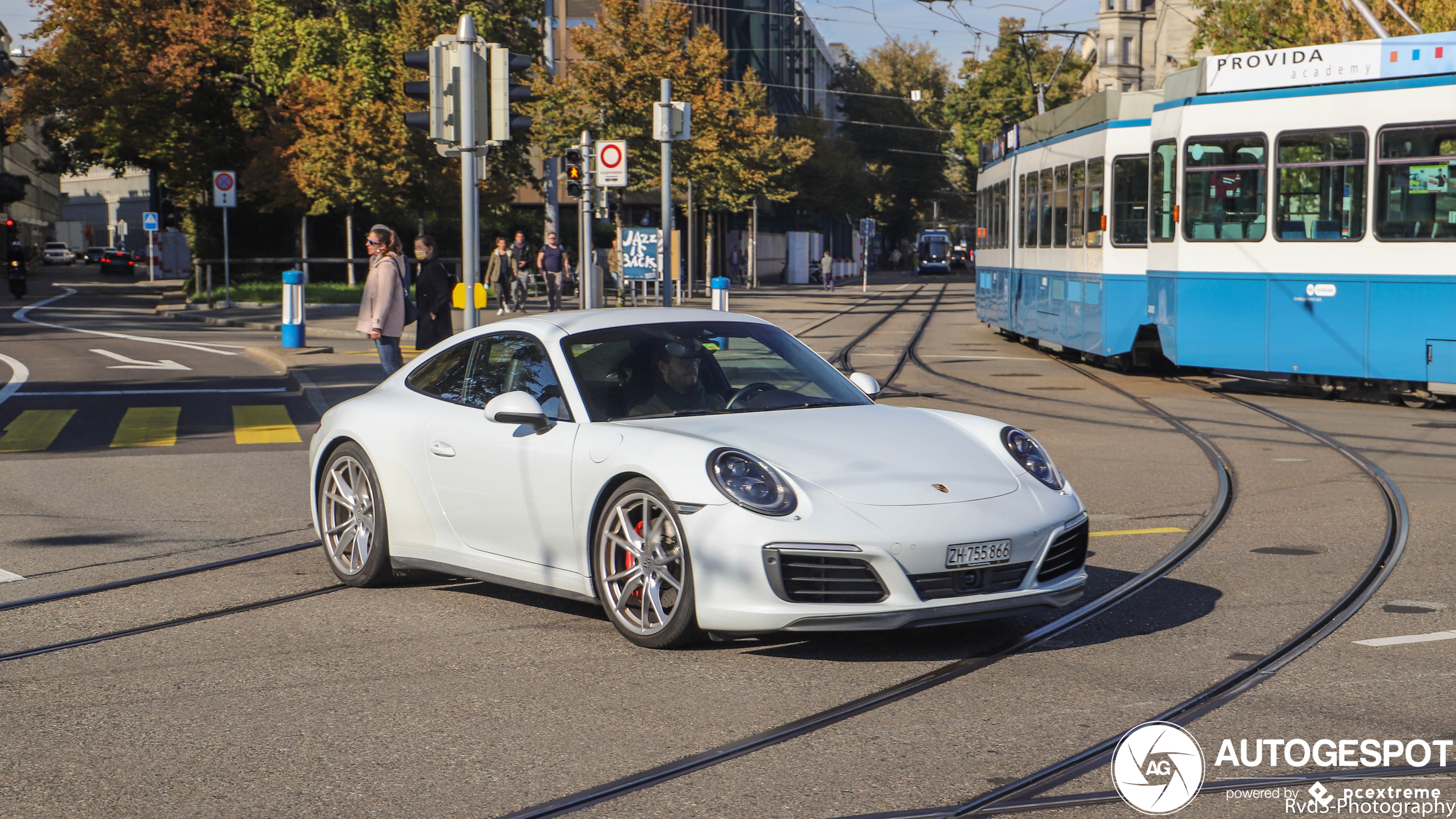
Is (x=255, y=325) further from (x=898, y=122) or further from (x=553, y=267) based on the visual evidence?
(x=898, y=122)

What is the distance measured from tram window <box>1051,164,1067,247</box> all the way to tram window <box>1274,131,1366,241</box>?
15.9ft

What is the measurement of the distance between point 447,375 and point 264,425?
7670mm

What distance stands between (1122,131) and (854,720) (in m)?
15.0

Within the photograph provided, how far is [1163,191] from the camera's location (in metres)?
17.5

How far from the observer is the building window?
18.3 meters

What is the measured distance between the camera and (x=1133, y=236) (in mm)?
18438

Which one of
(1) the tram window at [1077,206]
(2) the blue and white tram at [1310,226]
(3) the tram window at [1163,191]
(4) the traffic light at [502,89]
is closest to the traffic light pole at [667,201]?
(1) the tram window at [1077,206]

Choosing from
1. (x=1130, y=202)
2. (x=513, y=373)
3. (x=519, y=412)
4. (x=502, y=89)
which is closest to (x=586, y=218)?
(x=1130, y=202)

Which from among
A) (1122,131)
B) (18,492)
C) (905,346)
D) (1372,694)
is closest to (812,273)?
(905,346)

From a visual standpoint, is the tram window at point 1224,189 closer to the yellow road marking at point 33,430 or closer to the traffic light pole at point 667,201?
the traffic light pole at point 667,201

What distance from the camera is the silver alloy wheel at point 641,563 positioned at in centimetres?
584

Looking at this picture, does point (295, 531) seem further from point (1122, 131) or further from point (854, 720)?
point (1122, 131)

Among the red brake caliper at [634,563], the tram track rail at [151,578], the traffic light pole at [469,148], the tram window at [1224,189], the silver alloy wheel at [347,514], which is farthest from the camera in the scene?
the tram window at [1224,189]

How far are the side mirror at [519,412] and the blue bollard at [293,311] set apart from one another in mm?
16418
